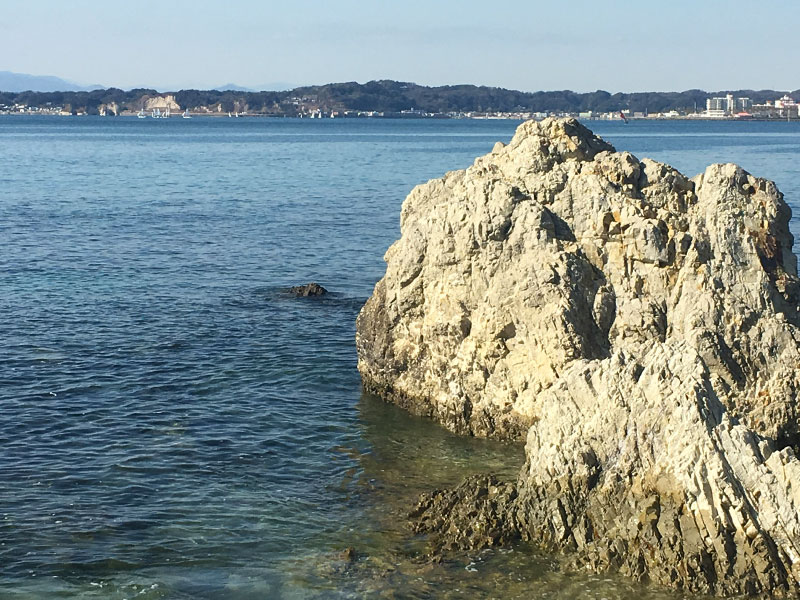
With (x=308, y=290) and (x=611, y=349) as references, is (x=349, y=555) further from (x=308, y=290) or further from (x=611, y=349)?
(x=308, y=290)

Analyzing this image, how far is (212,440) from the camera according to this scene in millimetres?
23047

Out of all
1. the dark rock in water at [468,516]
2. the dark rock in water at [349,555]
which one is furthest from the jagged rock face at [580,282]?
the dark rock in water at [349,555]

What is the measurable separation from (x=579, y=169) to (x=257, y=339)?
12.0 m

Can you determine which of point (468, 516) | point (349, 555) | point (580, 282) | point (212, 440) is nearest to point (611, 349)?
point (580, 282)

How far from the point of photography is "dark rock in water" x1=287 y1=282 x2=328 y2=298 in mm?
37781

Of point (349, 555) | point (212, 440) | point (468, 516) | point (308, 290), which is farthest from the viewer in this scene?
point (308, 290)

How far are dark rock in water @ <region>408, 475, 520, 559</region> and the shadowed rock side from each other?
61 mm

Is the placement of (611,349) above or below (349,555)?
above

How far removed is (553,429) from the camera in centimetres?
1786

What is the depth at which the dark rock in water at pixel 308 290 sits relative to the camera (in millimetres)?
37781

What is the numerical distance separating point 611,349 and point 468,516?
593cm

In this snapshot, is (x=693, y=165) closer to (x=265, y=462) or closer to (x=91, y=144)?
(x=265, y=462)

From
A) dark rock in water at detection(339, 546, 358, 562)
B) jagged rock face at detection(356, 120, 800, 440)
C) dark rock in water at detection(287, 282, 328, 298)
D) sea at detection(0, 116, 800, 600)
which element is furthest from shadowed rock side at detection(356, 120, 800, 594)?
dark rock in water at detection(287, 282, 328, 298)

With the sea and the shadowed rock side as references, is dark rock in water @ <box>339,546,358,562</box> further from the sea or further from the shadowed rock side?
the shadowed rock side
